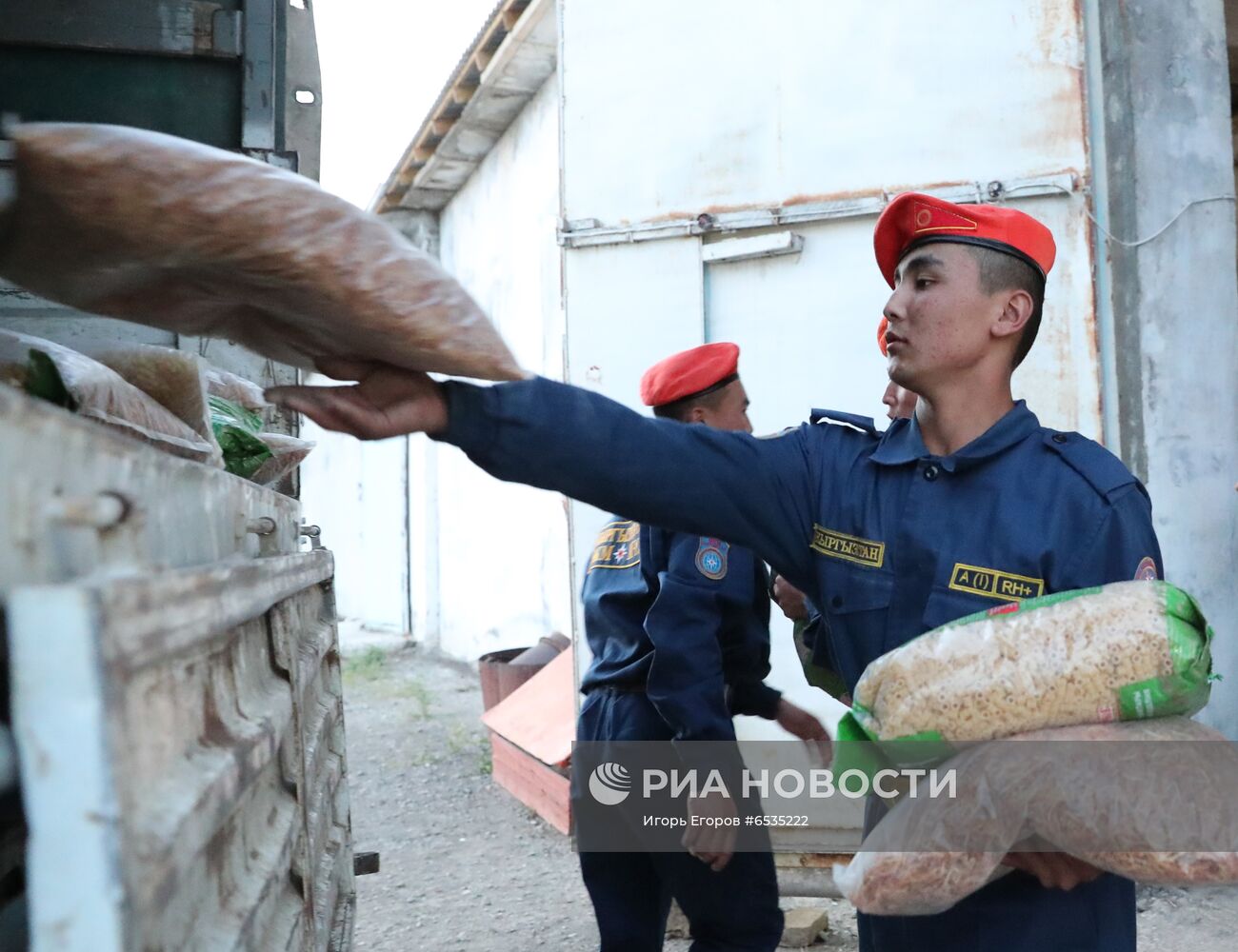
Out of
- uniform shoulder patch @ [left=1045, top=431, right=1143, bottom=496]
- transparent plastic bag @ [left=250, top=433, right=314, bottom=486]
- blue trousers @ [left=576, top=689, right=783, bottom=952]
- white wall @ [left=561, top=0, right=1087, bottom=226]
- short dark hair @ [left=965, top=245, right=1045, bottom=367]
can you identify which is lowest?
blue trousers @ [left=576, top=689, right=783, bottom=952]

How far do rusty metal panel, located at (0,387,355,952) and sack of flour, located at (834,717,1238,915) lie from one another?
866 mm

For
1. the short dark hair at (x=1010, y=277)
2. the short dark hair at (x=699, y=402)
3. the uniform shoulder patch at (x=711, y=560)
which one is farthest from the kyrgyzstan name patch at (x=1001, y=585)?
the short dark hair at (x=699, y=402)

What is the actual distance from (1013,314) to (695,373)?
4.15ft

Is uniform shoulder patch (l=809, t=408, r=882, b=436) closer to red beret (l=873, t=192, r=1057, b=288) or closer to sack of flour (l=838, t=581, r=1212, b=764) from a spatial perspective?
red beret (l=873, t=192, r=1057, b=288)

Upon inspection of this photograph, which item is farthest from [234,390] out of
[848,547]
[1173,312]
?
[1173,312]

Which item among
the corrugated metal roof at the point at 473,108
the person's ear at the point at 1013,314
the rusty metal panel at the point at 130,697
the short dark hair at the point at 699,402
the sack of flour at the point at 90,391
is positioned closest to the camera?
the rusty metal panel at the point at 130,697

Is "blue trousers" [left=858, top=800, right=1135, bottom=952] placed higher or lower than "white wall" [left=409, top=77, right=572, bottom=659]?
lower

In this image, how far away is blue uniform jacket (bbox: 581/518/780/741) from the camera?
2658 mm

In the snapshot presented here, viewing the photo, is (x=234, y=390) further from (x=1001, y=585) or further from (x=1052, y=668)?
(x=1052, y=668)

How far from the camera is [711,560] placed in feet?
8.87

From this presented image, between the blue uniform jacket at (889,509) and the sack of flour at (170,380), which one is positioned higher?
the sack of flour at (170,380)

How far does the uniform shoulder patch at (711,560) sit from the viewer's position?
8.84 feet

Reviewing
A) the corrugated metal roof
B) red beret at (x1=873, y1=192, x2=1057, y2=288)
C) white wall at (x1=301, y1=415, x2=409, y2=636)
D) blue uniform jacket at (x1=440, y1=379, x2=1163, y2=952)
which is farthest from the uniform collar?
white wall at (x1=301, y1=415, x2=409, y2=636)

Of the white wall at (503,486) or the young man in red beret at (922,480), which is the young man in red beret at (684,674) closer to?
the young man in red beret at (922,480)
